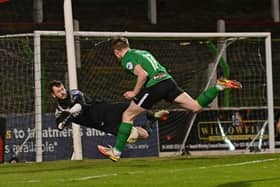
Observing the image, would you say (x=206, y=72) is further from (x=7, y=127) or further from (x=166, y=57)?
(x=7, y=127)

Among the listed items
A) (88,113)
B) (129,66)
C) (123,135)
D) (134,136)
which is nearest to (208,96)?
(129,66)

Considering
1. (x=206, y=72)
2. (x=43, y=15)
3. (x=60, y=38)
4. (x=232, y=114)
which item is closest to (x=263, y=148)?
(x=232, y=114)

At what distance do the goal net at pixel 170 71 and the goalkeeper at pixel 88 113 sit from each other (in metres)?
0.26

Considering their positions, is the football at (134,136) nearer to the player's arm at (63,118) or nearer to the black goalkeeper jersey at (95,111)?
the black goalkeeper jersey at (95,111)

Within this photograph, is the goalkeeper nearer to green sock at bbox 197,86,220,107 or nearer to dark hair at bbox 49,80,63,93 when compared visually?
dark hair at bbox 49,80,63,93

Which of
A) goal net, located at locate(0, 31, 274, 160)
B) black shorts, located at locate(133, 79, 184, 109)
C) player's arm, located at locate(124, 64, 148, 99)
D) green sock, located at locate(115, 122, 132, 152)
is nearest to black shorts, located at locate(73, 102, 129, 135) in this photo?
goal net, located at locate(0, 31, 274, 160)

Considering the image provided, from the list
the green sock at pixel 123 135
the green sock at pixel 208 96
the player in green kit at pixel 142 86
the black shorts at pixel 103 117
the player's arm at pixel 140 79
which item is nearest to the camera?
the player's arm at pixel 140 79

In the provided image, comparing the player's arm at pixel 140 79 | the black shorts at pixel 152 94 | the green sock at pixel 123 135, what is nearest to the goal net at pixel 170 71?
the green sock at pixel 123 135

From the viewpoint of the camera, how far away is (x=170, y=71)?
18078 millimetres

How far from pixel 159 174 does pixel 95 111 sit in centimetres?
590

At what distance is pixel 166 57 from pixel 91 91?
6.93ft

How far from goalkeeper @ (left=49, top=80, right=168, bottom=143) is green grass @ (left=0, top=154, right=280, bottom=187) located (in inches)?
93.8

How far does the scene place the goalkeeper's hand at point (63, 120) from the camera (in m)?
15.3

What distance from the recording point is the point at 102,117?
15.8m
